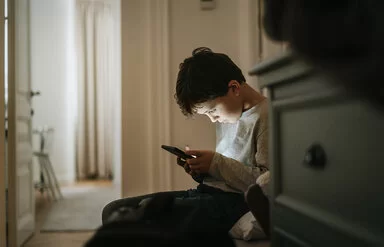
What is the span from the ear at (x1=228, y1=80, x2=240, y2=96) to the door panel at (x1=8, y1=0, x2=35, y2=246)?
146 cm

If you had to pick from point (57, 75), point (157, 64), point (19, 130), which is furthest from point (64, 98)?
point (157, 64)

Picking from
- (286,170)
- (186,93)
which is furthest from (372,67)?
(186,93)

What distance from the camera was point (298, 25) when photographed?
40 centimetres

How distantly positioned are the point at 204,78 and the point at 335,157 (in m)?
0.70

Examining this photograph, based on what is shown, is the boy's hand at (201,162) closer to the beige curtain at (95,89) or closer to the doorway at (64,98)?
the doorway at (64,98)

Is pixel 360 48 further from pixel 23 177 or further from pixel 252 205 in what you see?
pixel 23 177

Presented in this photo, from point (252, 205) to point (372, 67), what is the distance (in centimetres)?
49

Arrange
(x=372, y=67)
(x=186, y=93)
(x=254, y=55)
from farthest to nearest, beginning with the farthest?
(x=254, y=55)
(x=186, y=93)
(x=372, y=67)

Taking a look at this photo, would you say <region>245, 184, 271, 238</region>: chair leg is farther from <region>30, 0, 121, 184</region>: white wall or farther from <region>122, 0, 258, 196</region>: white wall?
<region>30, 0, 121, 184</region>: white wall

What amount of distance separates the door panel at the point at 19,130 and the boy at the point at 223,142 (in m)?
1.21

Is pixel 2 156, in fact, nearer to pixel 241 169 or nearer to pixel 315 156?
pixel 241 169

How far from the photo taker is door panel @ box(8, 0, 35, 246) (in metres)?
2.18

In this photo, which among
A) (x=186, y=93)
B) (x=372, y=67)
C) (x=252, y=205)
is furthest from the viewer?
(x=186, y=93)

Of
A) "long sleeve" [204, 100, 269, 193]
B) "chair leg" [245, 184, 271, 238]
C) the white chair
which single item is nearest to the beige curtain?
the white chair
